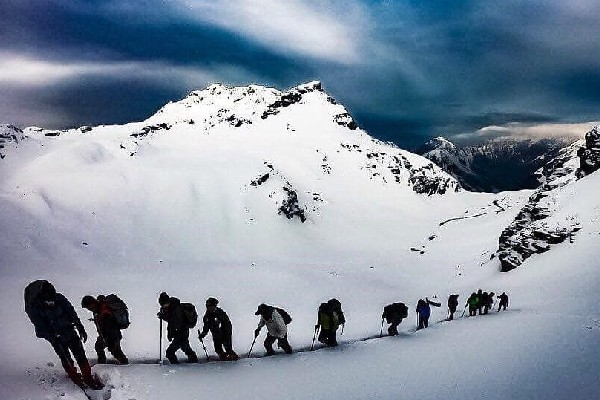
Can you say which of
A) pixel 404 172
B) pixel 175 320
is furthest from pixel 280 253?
pixel 404 172

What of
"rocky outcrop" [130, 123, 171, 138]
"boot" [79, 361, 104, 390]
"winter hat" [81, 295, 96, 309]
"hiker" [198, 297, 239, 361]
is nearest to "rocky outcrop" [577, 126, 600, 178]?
"hiker" [198, 297, 239, 361]

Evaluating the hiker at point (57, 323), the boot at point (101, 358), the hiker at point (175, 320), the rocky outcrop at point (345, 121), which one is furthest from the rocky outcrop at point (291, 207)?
the hiker at point (57, 323)

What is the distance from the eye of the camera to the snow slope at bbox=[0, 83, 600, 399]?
1216 cm

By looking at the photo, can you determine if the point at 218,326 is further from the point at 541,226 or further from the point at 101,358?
the point at 541,226

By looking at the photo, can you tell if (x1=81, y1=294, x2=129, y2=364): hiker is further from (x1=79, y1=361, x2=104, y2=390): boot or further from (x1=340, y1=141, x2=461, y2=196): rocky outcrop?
(x1=340, y1=141, x2=461, y2=196): rocky outcrop

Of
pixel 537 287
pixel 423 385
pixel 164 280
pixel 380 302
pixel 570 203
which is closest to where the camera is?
pixel 423 385

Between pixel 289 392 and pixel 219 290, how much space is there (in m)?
25.3

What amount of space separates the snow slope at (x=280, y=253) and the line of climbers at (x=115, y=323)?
677 millimetres

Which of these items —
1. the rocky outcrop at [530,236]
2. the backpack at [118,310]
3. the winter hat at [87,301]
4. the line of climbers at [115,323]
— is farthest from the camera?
the rocky outcrop at [530,236]

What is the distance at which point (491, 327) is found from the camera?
2003cm

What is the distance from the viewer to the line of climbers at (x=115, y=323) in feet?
32.6

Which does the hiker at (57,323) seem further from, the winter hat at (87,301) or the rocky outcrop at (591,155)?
the rocky outcrop at (591,155)

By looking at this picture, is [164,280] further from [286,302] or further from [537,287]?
[537,287]

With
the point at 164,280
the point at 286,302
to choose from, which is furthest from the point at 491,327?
the point at 164,280
